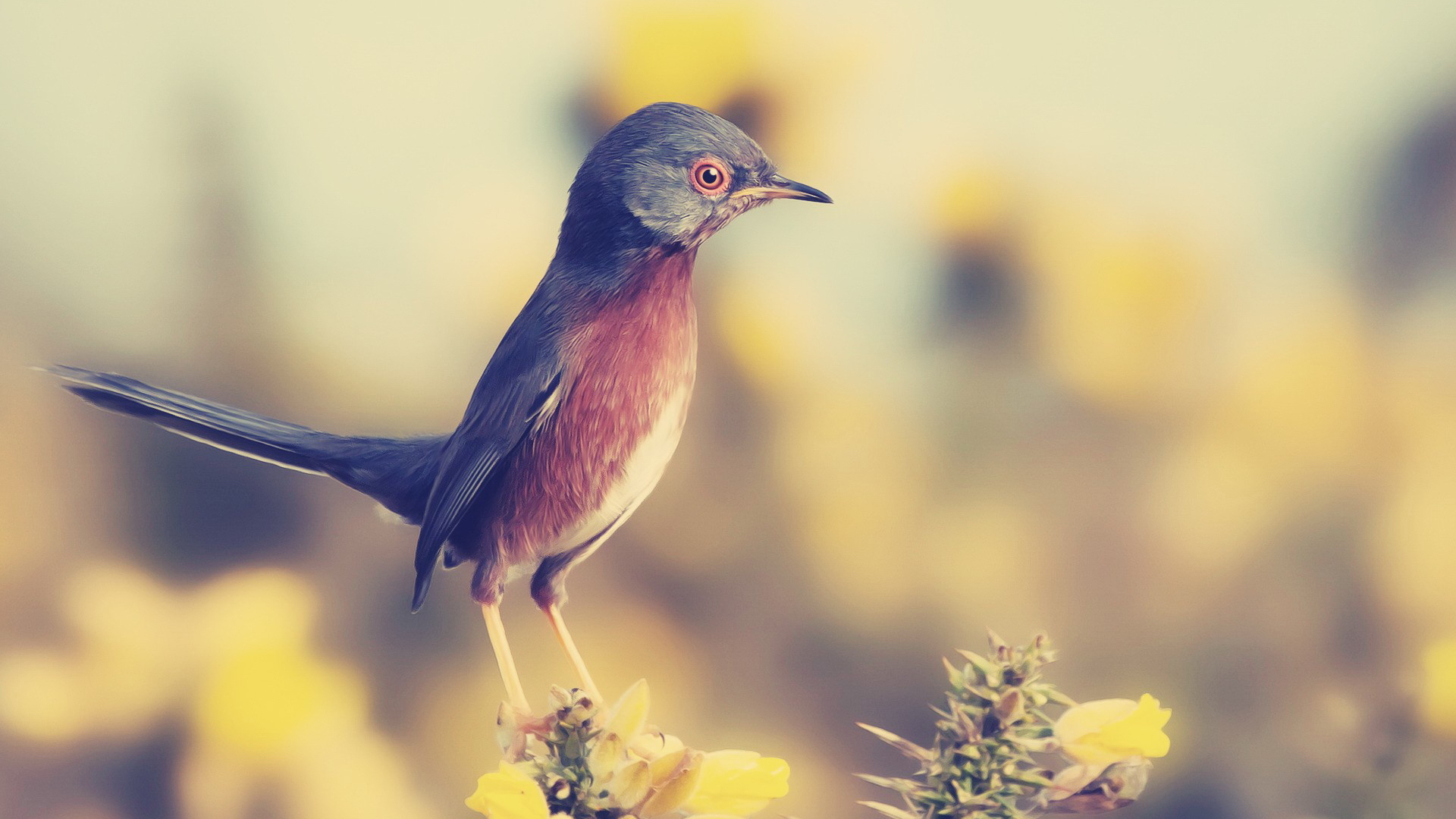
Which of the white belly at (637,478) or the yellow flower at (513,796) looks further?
the white belly at (637,478)

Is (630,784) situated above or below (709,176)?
below

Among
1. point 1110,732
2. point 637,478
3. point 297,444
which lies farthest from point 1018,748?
point 297,444

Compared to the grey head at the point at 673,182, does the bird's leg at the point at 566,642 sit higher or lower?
lower

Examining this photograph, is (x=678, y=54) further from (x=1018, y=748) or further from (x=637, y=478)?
(x=1018, y=748)

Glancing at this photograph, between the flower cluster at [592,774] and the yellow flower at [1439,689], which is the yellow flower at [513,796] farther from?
the yellow flower at [1439,689]

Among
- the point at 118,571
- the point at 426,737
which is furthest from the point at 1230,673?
the point at 118,571

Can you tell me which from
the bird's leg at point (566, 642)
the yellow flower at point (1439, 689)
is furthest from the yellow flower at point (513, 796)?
the yellow flower at point (1439, 689)

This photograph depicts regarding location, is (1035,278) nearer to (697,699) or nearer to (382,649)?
(697,699)
